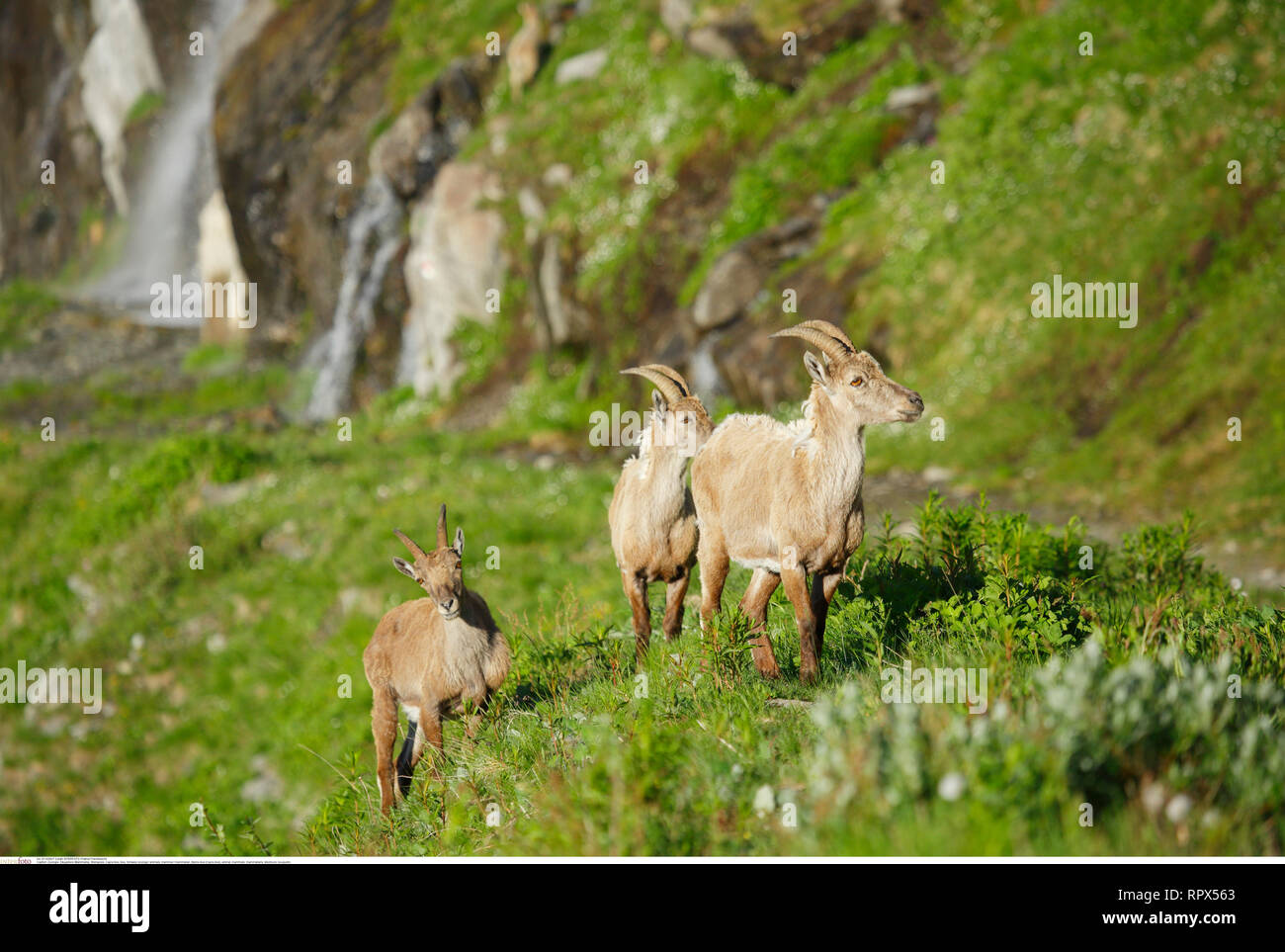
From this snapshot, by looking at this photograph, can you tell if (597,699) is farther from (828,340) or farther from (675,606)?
(828,340)

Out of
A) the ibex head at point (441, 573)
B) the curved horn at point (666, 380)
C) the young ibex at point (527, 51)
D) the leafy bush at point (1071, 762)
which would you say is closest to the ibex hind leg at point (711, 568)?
the curved horn at point (666, 380)

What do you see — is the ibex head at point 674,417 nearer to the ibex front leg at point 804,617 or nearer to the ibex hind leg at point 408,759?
the ibex front leg at point 804,617

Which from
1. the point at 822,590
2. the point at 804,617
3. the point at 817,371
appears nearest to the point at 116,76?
the point at 817,371

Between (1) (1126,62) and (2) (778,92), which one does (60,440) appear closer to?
(2) (778,92)

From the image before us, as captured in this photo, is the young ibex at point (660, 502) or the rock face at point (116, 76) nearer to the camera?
the young ibex at point (660, 502)

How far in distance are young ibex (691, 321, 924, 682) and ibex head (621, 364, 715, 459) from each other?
1.42 ft

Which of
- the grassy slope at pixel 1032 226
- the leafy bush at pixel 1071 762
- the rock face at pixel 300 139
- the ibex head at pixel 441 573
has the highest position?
the rock face at pixel 300 139

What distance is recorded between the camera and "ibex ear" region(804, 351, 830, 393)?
595cm

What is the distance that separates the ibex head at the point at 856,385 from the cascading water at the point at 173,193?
46.2 meters

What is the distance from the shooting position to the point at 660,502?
701cm

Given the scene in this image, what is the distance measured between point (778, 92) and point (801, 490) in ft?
75.6

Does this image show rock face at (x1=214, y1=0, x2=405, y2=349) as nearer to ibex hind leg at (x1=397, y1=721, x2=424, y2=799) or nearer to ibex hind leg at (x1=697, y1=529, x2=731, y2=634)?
ibex hind leg at (x1=397, y1=721, x2=424, y2=799)

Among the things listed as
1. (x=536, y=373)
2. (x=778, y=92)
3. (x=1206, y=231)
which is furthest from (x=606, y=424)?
(x=1206, y=231)

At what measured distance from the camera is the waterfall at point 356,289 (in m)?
33.7
